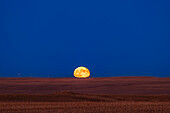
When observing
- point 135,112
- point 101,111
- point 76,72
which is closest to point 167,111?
point 135,112

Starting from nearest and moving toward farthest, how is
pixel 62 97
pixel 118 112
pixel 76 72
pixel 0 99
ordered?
pixel 118 112
pixel 0 99
pixel 62 97
pixel 76 72

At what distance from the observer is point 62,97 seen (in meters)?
16.1

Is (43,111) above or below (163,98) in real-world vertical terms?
below

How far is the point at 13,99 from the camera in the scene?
1503 cm

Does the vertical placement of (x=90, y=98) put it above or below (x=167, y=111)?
above

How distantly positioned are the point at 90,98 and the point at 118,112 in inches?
252

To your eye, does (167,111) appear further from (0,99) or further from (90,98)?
(0,99)

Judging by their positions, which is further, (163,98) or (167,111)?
(163,98)

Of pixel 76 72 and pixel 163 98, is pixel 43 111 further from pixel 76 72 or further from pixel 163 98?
pixel 76 72

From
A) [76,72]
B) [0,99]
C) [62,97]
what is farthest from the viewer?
[76,72]

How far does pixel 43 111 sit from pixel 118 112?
252 cm

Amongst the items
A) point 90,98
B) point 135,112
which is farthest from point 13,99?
point 135,112

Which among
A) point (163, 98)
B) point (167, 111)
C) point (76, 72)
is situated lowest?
point (167, 111)


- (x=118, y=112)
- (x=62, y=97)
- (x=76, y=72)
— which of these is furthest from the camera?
(x=76, y=72)
